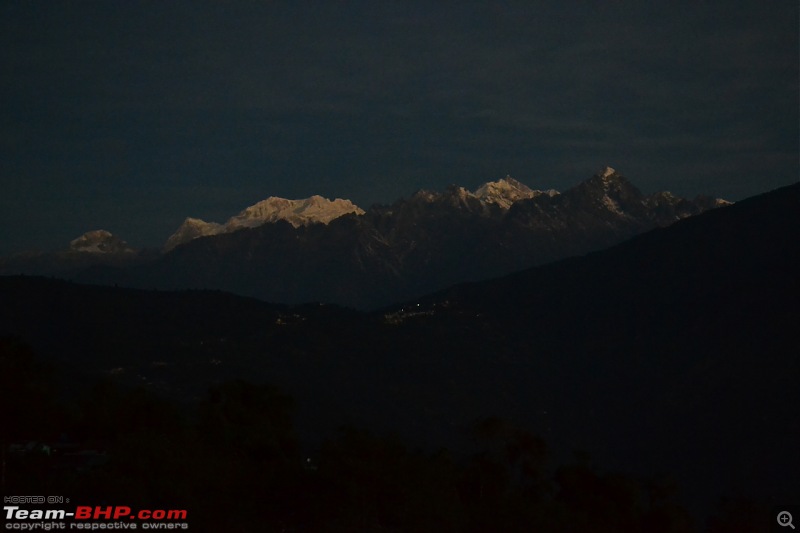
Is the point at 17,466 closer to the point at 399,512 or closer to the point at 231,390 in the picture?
the point at 399,512

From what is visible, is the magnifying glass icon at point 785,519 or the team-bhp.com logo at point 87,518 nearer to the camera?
the team-bhp.com logo at point 87,518

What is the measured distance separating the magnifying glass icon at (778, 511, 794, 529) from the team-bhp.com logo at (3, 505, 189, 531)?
5560 cm

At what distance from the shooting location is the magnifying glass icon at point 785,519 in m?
Answer: 98.4

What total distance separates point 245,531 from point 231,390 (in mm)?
→ 69008

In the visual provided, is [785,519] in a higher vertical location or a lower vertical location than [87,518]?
lower

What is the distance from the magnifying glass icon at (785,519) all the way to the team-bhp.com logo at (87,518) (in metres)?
55.6

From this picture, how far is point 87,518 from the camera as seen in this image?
7956 centimetres

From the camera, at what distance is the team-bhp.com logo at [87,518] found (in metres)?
76.1

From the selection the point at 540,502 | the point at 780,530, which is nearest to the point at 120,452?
the point at 540,502

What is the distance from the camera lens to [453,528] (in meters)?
105

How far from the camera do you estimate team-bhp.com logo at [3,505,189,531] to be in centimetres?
7612

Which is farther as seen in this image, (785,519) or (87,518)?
(785,519)

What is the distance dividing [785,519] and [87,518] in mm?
63756

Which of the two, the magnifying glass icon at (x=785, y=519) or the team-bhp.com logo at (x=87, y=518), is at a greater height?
the team-bhp.com logo at (x=87, y=518)
